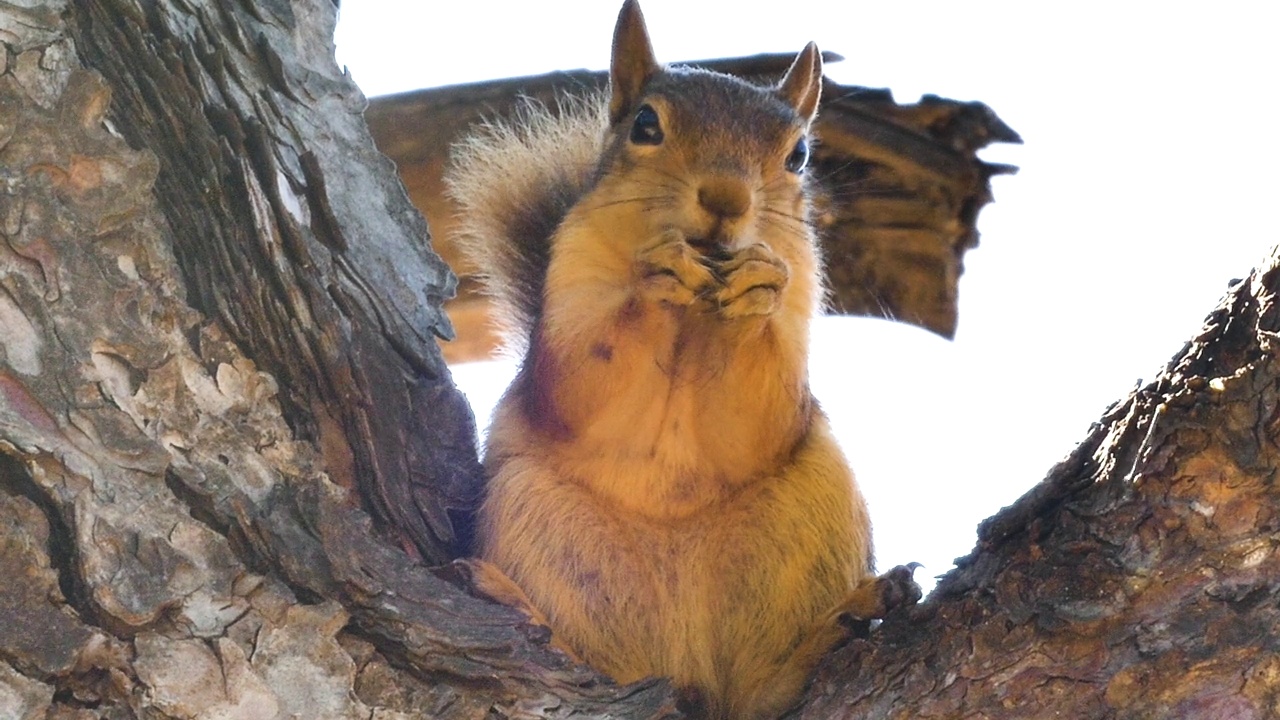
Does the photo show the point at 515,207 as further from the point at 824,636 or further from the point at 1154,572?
the point at 1154,572

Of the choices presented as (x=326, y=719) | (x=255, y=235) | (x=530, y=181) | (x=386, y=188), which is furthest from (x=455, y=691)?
(x=530, y=181)

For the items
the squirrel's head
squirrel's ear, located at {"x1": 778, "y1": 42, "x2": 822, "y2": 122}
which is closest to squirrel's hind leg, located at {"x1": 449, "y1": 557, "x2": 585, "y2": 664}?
the squirrel's head

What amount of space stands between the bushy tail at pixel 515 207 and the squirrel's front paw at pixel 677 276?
48 centimetres

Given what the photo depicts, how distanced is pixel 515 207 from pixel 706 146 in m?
0.46

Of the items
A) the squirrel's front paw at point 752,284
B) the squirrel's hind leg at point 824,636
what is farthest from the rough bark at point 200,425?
the squirrel's front paw at point 752,284

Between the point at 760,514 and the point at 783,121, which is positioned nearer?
the point at 760,514

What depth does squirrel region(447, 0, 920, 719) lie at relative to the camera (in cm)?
236

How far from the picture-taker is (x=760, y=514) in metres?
2.46

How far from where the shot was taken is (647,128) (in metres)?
2.91

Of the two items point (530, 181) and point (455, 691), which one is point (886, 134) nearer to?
point (530, 181)

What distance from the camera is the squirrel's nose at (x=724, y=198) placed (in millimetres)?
2590

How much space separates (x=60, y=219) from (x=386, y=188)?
83 cm

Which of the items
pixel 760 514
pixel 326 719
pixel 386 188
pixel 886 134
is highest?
pixel 886 134

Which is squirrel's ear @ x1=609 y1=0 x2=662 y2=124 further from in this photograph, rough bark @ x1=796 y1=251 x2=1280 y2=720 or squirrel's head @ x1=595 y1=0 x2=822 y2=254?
rough bark @ x1=796 y1=251 x2=1280 y2=720
